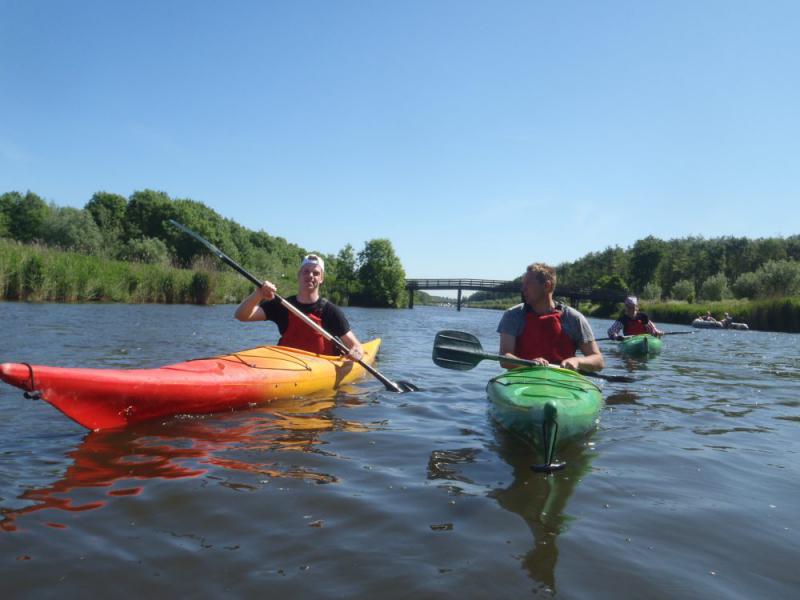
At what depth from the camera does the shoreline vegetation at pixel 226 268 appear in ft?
61.7

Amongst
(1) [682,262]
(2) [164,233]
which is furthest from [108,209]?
(1) [682,262]

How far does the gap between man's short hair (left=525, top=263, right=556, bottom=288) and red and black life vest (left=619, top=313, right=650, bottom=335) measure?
7.82 metres

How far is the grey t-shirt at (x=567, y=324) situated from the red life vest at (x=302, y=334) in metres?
2.01

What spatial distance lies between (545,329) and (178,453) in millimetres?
3193

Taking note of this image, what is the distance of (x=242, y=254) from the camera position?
6106 cm

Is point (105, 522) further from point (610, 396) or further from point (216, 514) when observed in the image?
point (610, 396)

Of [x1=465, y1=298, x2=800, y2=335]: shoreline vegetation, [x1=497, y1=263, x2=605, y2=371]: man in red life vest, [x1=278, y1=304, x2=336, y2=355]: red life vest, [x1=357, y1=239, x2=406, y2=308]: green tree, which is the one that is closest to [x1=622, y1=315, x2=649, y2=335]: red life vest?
[x1=497, y1=263, x2=605, y2=371]: man in red life vest

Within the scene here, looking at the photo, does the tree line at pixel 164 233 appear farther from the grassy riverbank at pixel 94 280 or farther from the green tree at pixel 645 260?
the green tree at pixel 645 260

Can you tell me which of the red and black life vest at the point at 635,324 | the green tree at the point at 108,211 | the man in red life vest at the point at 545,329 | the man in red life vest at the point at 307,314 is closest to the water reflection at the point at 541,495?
the man in red life vest at the point at 545,329

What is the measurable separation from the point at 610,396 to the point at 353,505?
471 cm

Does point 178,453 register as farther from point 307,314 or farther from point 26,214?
point 26,214

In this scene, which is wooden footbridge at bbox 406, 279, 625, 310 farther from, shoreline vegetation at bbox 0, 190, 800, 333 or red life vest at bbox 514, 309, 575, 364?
red life vest at bbox 514, 309, 575, 364

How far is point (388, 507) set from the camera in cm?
288

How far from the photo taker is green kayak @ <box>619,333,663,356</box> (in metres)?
10.9
